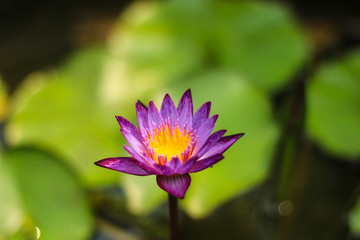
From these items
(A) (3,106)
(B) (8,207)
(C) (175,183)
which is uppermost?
(A) (3,106)

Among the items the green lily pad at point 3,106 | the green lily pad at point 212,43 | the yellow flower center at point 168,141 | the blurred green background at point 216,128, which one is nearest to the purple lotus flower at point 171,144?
the yellow flower center at point 168,141

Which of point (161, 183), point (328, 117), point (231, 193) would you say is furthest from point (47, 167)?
point (328, 117)

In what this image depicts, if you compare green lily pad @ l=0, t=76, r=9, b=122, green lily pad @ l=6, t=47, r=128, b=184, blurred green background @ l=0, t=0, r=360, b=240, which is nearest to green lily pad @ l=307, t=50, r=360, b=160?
blurred green background @ l=0, t=0, r=360, b=240

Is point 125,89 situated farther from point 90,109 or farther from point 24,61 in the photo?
point 24,61

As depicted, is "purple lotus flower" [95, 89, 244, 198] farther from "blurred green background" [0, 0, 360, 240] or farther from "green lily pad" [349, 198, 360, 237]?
"green lily pad" [349, 198, 360, 237]

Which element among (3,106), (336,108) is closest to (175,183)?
(336,108)

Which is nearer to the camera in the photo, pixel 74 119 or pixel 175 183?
pixel 175 183

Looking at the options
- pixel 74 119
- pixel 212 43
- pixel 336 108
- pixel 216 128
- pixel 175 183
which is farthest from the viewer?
pixel 212 43

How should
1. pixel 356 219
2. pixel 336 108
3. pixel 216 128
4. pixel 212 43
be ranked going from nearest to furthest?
pixel 356 219, pixel 216 128, pixel 336 108, pixel 212 43

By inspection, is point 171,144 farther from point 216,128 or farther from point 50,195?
point 50,195
